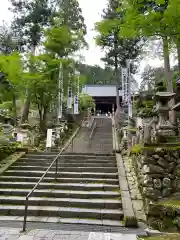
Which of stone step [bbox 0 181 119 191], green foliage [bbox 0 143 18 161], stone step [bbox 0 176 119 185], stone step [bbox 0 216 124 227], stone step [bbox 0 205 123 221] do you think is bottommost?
stone step [bbox 0 216 124 227]

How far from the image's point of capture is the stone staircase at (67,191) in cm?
670

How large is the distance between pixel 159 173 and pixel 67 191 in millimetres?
2709

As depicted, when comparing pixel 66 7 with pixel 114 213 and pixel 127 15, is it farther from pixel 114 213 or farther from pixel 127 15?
pixel 114 213

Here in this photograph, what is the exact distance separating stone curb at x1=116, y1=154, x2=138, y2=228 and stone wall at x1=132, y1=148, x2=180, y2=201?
48 centimetres

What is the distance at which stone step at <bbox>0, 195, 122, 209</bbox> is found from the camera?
7.12 metres

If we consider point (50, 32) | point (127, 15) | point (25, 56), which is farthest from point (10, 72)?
point (127, 15)

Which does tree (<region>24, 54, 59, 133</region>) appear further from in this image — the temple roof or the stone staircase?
the temple roof

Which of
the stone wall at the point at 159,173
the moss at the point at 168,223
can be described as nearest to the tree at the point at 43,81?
the stone wall at the point at 159,173

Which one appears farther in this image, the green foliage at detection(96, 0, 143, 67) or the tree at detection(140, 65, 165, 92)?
the tree at detection(140, 65, 165, 92)

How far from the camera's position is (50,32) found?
64.2 ft

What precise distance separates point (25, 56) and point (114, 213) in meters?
14.2

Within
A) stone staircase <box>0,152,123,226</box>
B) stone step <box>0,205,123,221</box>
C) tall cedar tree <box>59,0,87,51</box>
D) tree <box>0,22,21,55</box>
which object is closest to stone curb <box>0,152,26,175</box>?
stone staircase <box>0,152,123,226</box>

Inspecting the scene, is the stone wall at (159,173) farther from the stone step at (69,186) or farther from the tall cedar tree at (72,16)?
the tall cedar tree at (72,16)

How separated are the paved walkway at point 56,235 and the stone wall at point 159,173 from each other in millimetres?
1700
